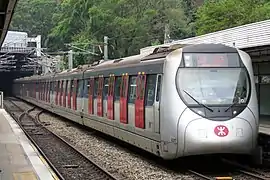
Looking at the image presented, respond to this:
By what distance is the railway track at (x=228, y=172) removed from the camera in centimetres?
1116

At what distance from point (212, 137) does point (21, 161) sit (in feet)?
15.9

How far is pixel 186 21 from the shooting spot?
75562 millimetres

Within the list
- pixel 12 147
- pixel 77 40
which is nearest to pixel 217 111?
A: pixel 12 147

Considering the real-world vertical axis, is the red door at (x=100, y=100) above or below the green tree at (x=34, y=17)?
below

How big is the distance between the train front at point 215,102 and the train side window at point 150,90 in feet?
3.34

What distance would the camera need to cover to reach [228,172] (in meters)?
11.8

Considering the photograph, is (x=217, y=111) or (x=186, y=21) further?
(x=186, y=21)

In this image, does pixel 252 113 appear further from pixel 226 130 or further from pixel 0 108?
pixel 0 108

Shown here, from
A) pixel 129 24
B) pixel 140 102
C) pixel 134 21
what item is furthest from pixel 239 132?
pixel 134 21

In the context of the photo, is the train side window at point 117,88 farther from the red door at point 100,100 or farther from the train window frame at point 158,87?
the train window frame at point 158,87

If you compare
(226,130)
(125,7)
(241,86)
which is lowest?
(226,130)

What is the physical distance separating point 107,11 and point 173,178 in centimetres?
5803

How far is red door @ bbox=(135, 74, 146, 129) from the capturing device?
13.1 m

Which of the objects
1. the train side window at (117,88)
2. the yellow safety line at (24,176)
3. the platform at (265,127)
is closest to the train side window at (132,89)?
the train side window at (117,88)
